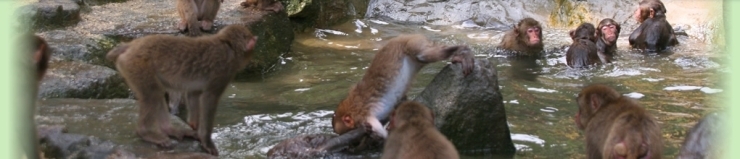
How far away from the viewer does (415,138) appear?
5715 mm

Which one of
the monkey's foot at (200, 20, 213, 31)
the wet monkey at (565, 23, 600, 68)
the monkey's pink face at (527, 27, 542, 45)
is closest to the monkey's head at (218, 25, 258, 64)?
the monkey's foot at (200, 20, 213, 31)

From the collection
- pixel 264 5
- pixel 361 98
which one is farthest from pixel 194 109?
pixel 264 5

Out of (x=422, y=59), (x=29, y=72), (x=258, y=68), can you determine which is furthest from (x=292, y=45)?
(x=29, y=72)

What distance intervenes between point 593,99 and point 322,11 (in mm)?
9906

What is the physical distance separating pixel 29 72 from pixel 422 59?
314 centimetres

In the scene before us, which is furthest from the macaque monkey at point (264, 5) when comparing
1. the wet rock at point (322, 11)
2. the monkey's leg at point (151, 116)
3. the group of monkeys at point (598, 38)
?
the monkey's leg at point (151, 116)

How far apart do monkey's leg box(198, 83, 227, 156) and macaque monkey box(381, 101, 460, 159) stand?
1.38m

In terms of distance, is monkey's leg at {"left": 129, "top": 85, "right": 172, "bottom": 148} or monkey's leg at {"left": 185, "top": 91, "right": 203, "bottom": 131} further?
monkey's leg at {"left": 185, "top": 91, "right": 203, "bottom": 131}

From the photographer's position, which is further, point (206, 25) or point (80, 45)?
point (206, 25)

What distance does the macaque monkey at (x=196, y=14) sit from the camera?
11055mm

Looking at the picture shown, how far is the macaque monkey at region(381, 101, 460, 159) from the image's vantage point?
549 centimetres

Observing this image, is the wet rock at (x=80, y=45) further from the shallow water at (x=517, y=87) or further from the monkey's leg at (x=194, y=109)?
the monkey's leg at (x=194, y=109)

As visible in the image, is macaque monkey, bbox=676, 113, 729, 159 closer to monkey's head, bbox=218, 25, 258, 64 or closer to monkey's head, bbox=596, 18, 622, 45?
monkey's head, bbox=218, 25, 258, 64

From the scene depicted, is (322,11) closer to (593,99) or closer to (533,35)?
(533,35)
